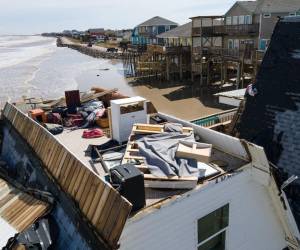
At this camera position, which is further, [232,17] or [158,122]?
[232,17]

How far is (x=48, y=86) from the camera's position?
46719mm

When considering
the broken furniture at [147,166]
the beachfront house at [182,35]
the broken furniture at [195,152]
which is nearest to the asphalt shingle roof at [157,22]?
the beachfront house at [182,35]

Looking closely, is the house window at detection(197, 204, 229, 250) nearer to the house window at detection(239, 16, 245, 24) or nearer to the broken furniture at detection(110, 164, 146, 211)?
the broken furniture at detection(110, 164, 146, 211)

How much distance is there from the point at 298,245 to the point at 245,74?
→ 29.6 metres

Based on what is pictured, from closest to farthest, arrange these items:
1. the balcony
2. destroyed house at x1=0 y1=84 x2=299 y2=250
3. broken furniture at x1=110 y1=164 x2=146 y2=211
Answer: broken furniture at x1=110 y1=164 x2=146 y2=211, destroyed house at x1=0 y1=84 x2=299 y2=250, the balcony

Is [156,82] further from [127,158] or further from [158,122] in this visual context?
[127,158]

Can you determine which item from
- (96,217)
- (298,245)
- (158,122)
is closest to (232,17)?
(158,122)

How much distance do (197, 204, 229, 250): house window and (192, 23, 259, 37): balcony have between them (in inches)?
1398

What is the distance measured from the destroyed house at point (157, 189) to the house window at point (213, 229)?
27mm

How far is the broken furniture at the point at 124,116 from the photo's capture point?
34.7 feet

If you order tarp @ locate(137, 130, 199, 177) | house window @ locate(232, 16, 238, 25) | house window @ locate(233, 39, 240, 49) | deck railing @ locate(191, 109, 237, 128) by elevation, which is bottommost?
deck railing @ locate(191, 109, 237, 128)

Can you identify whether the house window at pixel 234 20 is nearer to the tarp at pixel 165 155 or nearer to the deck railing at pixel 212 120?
the deck railing at pixel 212 120

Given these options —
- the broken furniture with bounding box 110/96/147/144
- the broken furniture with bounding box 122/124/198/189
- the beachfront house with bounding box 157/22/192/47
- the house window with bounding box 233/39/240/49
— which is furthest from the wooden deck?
the beachfront house with bounding box 157/22/192/47

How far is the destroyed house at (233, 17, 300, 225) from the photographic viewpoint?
8695 mm
